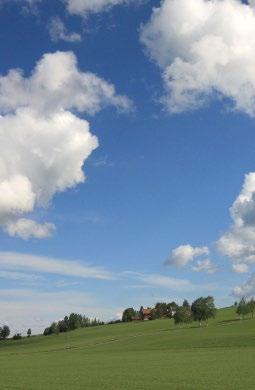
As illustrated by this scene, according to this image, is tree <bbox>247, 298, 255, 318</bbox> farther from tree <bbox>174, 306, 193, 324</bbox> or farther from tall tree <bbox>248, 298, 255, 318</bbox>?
tree <bbox>174, 306, 193, 324</bbox>

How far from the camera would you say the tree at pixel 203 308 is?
178 meters

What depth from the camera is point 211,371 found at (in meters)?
47.7

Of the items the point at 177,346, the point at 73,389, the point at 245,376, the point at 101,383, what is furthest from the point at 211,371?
the point at 177,346

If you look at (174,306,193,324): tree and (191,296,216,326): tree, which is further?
(174,306,193,324): tree

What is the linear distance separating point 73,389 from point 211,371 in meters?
14.9

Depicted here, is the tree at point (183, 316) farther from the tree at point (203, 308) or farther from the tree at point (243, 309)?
the tree at point (243, 309)

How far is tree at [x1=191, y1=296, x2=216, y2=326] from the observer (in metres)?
178

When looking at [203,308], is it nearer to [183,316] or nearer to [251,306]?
[183,316]

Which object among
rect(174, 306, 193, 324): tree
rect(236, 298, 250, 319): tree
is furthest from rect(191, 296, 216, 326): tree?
rect(236, 298, 250, 319): tree

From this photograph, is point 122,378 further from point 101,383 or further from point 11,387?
point 11,387

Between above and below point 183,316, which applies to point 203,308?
above

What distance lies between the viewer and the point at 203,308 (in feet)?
585

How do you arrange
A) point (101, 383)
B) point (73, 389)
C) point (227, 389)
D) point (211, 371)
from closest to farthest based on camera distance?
point (227, 389) → point (73, 389) → point (101, 383) → point (211, 371)

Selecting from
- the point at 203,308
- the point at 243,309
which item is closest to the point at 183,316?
the point at 203,308
